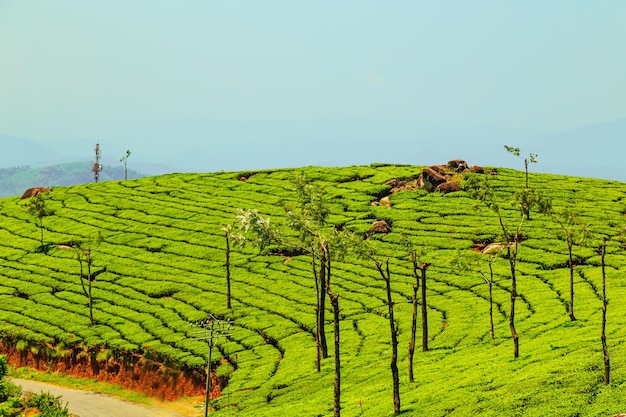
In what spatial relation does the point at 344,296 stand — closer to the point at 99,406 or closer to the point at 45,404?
the point at 99,406

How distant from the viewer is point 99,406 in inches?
2295

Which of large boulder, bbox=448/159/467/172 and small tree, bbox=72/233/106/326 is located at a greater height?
large boulder, bbox=448/159/467/172

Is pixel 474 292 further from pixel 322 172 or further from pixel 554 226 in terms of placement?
pixel 322 172

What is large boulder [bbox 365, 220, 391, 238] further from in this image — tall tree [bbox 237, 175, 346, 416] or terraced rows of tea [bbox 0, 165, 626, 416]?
tall tree [bbox 237, 175, 346, 416]

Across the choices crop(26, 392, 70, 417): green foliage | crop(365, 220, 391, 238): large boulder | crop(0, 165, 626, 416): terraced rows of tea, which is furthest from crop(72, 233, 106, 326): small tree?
crop(365, 220, 391, 238): large boulder

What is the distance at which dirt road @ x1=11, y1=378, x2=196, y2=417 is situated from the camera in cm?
5634

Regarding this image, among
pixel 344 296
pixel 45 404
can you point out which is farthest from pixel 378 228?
pixel 45 404

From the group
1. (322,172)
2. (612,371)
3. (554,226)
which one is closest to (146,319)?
(612,371)

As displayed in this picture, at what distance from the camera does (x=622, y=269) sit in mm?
78250

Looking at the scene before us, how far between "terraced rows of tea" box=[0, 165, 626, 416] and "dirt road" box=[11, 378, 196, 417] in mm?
6221

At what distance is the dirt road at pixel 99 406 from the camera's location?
56.3 meters

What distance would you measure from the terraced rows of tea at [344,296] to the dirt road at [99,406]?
6221 mm

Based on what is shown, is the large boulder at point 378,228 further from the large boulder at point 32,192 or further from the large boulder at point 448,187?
the large boulder at point 32,192

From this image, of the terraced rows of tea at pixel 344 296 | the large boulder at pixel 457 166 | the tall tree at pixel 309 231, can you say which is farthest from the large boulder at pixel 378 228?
the tall tree at pixel 309 231
